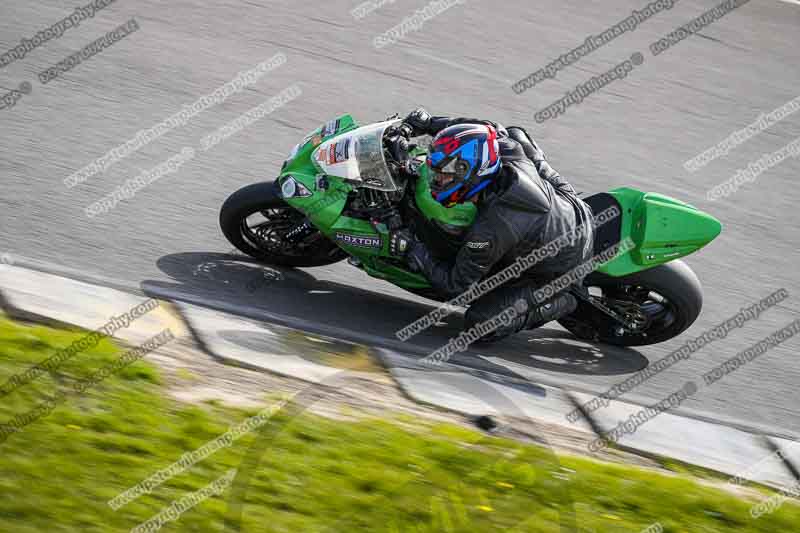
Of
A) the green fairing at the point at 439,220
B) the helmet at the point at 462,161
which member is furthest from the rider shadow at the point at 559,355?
the helmet at the point at 462,161

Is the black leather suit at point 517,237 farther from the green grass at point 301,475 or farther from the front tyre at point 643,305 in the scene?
the green grass at point 301,475

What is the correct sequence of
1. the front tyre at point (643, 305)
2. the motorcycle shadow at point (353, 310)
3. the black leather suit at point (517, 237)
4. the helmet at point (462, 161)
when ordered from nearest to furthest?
the helmet at point (462, 161) < the black leather suit at point (517, 237) < the motorcycle shadow at point (353, 310) < the front tyre at point (643, 305)

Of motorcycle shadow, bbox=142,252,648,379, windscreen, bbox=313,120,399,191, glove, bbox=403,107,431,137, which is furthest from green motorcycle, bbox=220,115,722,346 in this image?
glove, bbox=403,107,431,137

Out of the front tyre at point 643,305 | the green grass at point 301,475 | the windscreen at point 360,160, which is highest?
the windscreen at point 360,160

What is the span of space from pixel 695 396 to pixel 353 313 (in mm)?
2370

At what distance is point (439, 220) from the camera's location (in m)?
6.32

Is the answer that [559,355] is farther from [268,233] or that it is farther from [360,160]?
[268,233]

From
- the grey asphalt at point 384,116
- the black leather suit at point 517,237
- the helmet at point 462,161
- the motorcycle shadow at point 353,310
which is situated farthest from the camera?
the grey asphalt at point 384,116

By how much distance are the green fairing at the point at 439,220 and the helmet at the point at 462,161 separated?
10.3 inches

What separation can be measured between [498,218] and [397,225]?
667mm

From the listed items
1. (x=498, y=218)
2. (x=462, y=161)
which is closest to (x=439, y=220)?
(x=498, y=218)

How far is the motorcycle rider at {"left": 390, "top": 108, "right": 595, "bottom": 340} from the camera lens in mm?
5891

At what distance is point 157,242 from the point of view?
699 cm

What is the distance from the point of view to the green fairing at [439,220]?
248 inches
